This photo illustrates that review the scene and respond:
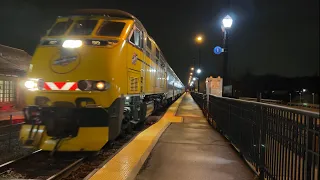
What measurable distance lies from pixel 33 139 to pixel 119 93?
2269 mm

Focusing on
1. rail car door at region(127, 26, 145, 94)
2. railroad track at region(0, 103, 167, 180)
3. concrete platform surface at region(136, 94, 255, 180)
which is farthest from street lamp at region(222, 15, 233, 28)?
railroad track at region(0, 103, 167, 180)

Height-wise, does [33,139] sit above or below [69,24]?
below

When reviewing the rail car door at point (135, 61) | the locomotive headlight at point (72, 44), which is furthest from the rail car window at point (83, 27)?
the rail car door at point (135, 61)

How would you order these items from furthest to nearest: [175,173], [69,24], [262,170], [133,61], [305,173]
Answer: [133,61] → [69,24] → [175,173] → [262,170] → [305,173]

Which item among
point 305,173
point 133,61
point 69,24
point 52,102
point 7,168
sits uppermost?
point 69,24

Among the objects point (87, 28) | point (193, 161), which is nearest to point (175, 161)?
point (193, 161)

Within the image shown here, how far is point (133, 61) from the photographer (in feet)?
30.9

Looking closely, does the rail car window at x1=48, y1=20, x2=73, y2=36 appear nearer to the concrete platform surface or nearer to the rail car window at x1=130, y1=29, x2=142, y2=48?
the rail car window at x1=130, y1=29, x2=142, y2=48

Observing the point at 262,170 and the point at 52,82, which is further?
the point at 52,82

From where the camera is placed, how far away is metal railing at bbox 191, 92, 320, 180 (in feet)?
12.5

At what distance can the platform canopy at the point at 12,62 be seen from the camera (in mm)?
19723

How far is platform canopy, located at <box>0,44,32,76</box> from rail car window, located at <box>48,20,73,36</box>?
1176cm

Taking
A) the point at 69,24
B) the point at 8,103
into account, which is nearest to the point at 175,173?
the point at 69,24

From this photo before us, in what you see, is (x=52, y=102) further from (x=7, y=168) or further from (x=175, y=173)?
(x=175, y=173)
